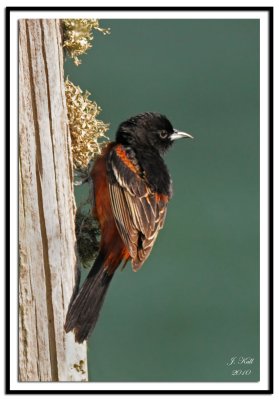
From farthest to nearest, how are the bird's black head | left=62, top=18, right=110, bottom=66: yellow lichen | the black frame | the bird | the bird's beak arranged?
the bird's beak < the bird's black head < left=62, top=18, right=110, bottom=66: yellow lichen < the bird < the black frame

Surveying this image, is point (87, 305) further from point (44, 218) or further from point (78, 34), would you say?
point (78, 34)

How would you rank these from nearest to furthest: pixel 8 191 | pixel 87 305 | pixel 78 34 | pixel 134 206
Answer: pixel 8 191
pixel 87 305
pixel 78 34
pixel 134 206

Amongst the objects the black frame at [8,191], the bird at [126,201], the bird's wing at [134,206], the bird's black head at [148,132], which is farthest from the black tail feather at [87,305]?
the bird's black head at [148,132]

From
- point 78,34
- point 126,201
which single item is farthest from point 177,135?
point 78,34

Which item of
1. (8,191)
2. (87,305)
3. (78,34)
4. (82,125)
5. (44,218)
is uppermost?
(78,34)

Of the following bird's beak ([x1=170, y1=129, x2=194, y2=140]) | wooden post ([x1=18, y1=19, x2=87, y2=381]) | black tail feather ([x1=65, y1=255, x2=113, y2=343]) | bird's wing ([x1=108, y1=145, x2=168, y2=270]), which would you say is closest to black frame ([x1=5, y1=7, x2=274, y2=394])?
wooden post ([x1=18, y1=19, x2=87, y2=381])

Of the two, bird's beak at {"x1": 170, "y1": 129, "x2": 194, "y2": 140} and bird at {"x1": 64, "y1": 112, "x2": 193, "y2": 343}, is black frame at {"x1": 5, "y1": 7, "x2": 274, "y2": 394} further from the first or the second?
bird's beak at {"x1": 170, "y1": 129, "x2": 194, "y2": 140}
